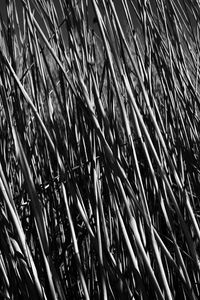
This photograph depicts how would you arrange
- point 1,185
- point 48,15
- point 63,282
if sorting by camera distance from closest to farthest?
1. point 1,185
2. point 48,15
3. point 63,282

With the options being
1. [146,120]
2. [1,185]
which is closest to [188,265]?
[146,120]

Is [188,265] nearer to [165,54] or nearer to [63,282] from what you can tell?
[63,282]

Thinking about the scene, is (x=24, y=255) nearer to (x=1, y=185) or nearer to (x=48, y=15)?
(x=1, y=185)

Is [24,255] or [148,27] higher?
[148,27]

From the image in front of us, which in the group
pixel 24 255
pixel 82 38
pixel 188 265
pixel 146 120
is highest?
pixel 82 38

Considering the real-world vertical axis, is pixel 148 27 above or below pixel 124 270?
above

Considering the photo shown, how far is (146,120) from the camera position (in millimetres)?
748

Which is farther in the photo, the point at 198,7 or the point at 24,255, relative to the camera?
the point at 198,7

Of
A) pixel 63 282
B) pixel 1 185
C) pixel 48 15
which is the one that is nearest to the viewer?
pixel 1 185

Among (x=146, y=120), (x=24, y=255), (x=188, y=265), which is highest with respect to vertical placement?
(x=146, y=120)

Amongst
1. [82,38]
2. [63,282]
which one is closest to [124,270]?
[63,282]

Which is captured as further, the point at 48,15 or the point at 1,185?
the point at 48,15

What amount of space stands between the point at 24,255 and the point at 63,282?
0.74 feet

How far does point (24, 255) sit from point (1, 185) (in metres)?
0.09
